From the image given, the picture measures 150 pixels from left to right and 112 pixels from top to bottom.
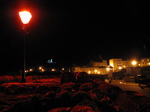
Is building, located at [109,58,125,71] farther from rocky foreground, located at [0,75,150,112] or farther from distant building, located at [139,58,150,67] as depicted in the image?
rocky foreground, located at [0,75,150,112]

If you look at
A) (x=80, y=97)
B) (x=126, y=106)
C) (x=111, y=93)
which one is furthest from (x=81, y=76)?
(x=80, y=97)

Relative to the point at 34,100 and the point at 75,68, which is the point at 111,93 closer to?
the point at 34,100

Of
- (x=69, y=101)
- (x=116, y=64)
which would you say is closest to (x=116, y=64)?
(x=116, y=64)

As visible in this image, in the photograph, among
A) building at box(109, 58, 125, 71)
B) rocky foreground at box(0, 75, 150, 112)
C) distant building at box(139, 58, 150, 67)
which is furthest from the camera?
building at box(109, 58, 125, 71)

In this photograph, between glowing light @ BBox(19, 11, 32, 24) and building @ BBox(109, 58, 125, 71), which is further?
building @ BBox(109, 58, 125, 71)

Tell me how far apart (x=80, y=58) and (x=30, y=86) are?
205 feet

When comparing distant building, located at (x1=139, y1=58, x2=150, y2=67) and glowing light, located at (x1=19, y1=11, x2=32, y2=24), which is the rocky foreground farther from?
distant building, located at (x1=139, y1=58, x2=150, y2=67)

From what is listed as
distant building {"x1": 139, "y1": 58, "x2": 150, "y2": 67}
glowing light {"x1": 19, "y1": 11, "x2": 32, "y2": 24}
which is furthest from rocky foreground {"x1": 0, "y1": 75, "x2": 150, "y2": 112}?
distant building {"x1": 139, "y1": 58, "x2": 150, "y2": 67}

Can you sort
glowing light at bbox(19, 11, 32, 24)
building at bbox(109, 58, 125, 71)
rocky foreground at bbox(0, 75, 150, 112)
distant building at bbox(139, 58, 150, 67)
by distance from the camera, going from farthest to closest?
building at bbox(109, 58, 125, 71) → distant building at bbox(139, 58, 150, 67) → glowing light at bbox(19, 11, 32, 24) → rocky foreground at bbox(0, 75, 150, 112)

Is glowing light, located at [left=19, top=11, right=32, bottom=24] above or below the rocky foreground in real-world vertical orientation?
above

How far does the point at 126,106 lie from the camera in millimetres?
4324

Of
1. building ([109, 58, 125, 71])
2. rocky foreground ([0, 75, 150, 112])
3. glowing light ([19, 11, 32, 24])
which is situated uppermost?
glowing light ([19, 11, 32, 24])

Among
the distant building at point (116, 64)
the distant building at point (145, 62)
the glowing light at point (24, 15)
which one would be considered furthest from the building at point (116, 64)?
the glowing light at point (24, 15)

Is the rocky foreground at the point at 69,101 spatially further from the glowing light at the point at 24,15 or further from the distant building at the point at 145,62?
the distant building at the point at 145,62
